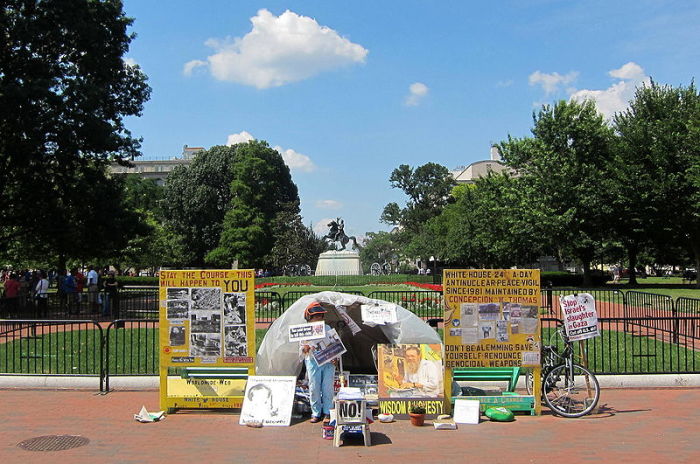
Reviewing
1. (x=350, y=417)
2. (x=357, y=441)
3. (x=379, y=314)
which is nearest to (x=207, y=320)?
(x=379, y=314)

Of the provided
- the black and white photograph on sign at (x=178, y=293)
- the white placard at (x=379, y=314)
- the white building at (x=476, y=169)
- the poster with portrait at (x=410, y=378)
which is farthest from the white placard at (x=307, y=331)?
the white building at (x=476, y=169)

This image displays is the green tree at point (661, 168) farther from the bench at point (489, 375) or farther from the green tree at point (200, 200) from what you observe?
the green tree at point (200, 200)

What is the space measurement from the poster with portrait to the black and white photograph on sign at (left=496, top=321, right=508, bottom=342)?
859 millimetres

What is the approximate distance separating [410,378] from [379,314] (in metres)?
0.99

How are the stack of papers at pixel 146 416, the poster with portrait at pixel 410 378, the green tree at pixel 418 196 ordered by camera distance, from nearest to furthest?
the stack of papers at pixel 146 416, the poster with portrait at pixel 410 378, the green tree at pixel 418 196

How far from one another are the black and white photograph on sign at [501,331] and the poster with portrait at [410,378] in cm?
86

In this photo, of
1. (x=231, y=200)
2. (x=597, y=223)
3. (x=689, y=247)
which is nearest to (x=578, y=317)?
(x=597, y=223)

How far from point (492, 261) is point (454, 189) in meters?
31.3

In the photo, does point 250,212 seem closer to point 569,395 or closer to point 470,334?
point 470,334

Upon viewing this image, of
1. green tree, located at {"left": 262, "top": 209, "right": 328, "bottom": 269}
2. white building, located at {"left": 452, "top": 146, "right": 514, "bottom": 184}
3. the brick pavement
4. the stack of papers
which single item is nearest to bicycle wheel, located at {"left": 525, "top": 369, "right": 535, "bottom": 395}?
the brick pavement

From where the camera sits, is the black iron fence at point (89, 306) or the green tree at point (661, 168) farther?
the green tree at point (661, 168)

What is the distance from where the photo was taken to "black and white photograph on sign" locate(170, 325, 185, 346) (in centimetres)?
896

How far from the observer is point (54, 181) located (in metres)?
28.8

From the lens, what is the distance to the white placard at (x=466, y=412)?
8367 mm
